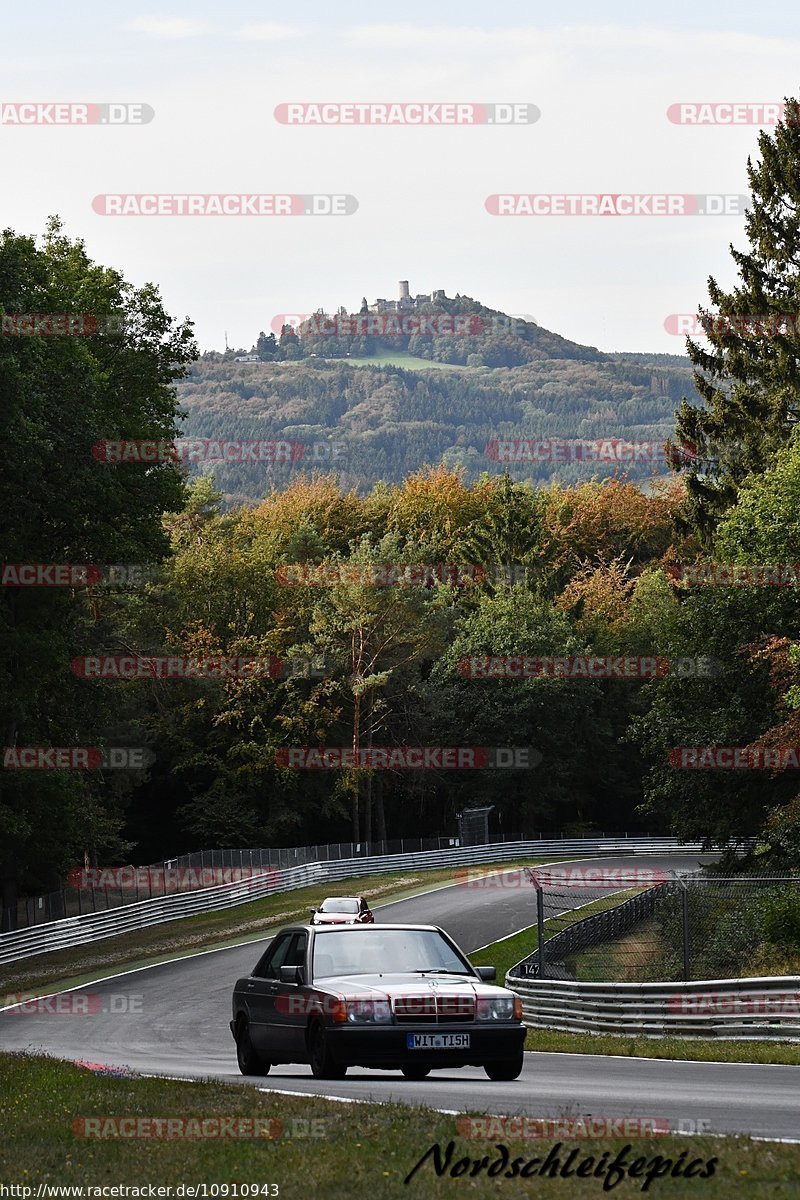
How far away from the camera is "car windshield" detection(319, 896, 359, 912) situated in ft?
124

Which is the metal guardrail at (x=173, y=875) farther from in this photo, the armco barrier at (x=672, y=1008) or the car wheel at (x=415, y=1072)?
the car wheel at (x=415, y=1072)

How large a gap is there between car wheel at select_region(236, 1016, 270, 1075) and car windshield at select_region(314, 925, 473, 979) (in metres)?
1.64

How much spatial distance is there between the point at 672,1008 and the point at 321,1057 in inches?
339

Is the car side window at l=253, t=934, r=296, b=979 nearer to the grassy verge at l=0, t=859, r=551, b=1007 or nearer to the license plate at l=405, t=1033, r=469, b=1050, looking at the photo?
the license plate at l=405, t=1033, r=469, b=1050

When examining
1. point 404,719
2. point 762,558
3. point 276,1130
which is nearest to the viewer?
point 276,1130

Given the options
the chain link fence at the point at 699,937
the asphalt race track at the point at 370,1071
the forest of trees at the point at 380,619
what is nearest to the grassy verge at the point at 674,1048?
the asphalt race track at the point at 370,1071

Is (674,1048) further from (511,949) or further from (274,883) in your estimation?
(274,883)

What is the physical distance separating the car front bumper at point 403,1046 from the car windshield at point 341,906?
2394 cm

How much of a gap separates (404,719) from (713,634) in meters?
44.3

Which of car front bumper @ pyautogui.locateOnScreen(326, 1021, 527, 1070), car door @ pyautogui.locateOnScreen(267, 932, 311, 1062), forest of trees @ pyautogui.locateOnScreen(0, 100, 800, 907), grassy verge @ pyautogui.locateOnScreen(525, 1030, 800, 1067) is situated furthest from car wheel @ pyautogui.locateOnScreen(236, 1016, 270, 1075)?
forest of trees @ pyautogui.locateOnScreen(0, 100, 800, 907)

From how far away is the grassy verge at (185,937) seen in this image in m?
39.9

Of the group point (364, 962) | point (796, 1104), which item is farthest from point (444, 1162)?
point (364, 962)

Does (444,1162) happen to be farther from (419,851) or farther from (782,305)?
(419,851)

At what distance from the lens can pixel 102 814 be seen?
209 ft
